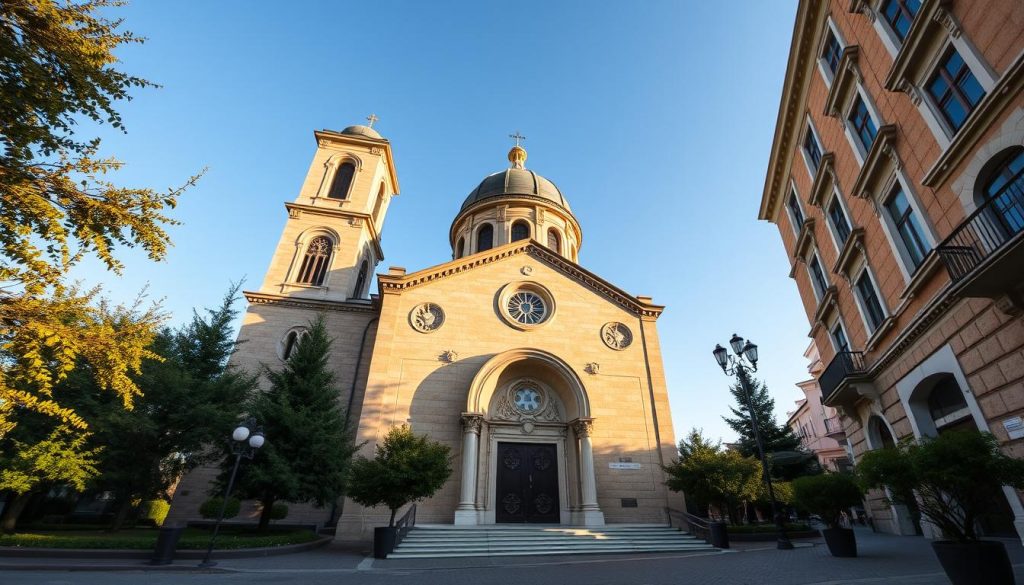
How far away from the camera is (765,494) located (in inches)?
648

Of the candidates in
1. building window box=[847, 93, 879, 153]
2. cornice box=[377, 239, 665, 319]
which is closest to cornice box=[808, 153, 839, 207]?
building window box=[847, 93, 879, 153]

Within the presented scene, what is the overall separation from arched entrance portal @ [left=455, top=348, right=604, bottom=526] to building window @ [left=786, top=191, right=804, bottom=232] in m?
10.8

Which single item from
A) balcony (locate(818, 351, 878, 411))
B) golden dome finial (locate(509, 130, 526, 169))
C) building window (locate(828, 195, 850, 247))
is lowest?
balcony (locate(818, 351, 878, 411))

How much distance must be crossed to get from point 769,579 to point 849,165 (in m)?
11.4

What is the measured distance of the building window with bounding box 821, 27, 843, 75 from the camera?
13.0 m

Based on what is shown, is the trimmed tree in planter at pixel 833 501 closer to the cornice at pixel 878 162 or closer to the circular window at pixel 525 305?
the cornice at pixel 878 162

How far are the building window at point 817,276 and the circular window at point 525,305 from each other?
34.3 ft

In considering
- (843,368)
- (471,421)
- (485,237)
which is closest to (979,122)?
(843,368)

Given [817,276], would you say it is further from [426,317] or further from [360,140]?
[360,140]

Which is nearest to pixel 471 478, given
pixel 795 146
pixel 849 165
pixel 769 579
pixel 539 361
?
pixel 539 361

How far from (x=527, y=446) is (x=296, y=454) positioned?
27.6 ft

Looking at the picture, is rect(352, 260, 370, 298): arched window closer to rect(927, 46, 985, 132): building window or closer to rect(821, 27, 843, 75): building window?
rect(821, 27, 843, 75): building window

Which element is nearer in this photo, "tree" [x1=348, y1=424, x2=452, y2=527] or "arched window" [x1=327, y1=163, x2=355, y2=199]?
"tree" [x1=348, y1=424, x2=452, y2=527]

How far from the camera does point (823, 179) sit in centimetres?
1404
